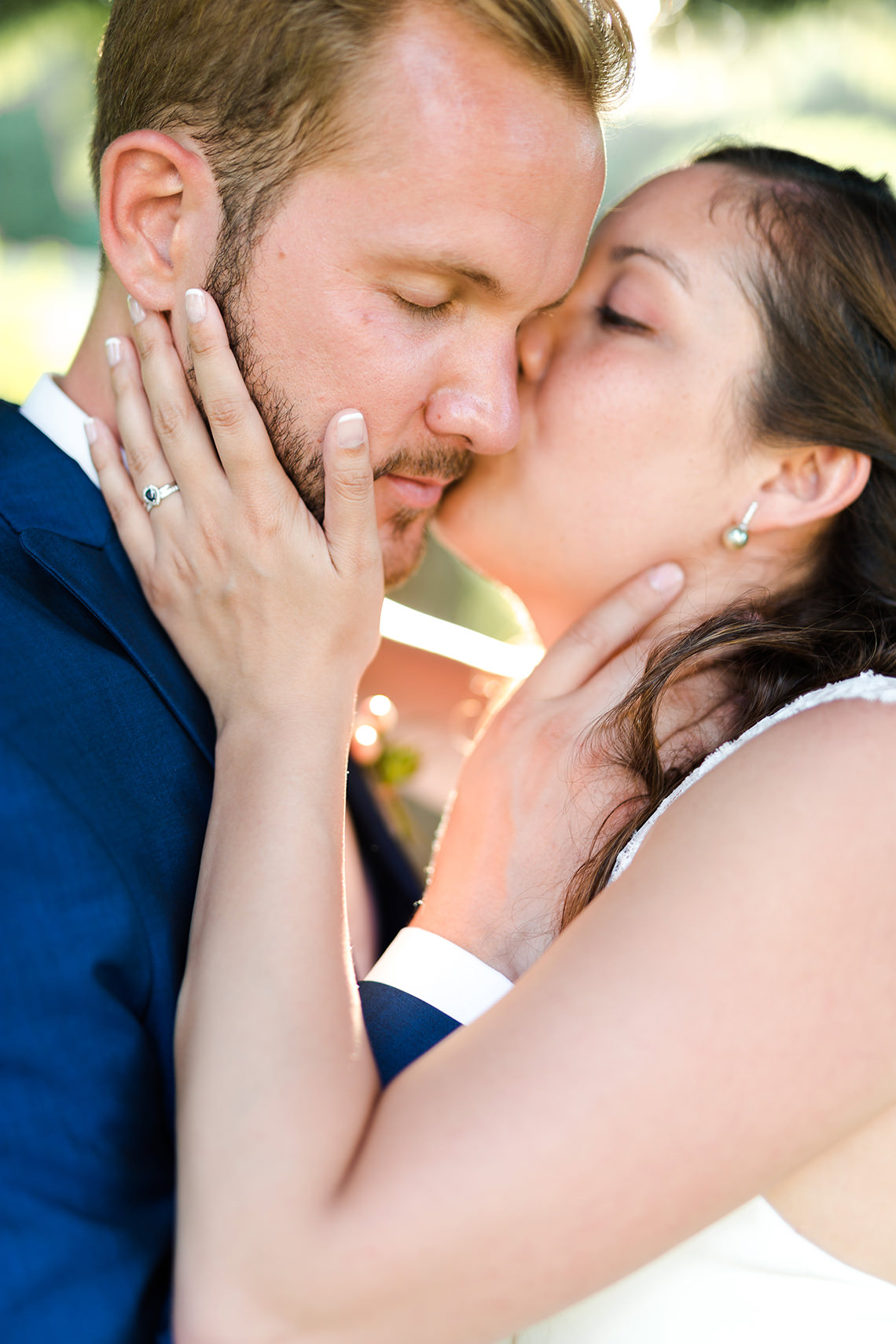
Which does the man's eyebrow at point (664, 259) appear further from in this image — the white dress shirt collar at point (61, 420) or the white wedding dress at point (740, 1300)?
the white dress shirt collar at point (61, 420)

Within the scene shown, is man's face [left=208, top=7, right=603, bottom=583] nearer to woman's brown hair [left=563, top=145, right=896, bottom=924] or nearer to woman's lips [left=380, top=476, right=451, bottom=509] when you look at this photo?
woman's lips [left=380, top=476, right=451, bottom=509]

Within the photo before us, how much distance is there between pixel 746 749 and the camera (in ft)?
4.55

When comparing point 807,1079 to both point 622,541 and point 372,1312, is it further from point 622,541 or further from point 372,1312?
point 622,541

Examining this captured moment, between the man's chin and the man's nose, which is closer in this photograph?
the man's nose

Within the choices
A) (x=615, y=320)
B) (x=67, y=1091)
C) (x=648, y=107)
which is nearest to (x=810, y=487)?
(x=615, y=320)

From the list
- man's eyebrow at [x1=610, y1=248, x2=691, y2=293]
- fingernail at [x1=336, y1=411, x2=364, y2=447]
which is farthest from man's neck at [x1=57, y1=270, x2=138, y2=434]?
man's eyebrow at [x1=610, y1=248, x2=691, y2=293]

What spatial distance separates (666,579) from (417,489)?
499 mm

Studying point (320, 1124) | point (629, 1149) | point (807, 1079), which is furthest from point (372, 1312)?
point (807, 1079)

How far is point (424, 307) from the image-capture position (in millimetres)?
1728

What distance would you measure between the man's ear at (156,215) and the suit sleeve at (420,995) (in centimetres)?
112

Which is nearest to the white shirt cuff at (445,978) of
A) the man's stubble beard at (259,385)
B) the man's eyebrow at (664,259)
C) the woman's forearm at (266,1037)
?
the woman's forearm at (266,1037)

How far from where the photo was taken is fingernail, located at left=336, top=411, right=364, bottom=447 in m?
1.68

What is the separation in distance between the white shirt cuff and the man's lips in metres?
0.81

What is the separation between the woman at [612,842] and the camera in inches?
44.8
